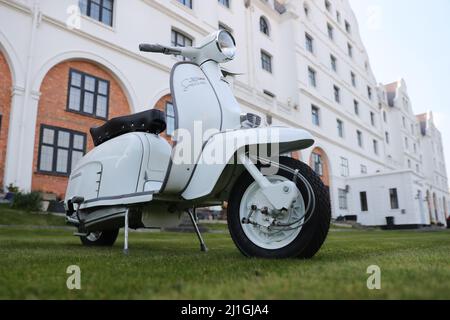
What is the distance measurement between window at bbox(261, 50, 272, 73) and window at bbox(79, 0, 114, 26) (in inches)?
403

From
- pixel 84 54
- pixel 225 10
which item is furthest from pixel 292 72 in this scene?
pixel 84 54

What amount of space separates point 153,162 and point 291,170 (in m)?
1.39

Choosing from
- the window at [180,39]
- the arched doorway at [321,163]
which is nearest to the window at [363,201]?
the arched doorway at [321,163]

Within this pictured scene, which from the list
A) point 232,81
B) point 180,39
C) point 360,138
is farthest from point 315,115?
point 180,39

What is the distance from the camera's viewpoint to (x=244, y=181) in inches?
96.3

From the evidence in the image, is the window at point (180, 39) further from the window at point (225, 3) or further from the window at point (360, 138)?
the window at point (360, 138)

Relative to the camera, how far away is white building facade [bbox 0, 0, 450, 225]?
10.4 metres

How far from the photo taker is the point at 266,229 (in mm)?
2307

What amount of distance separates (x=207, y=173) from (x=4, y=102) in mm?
9777

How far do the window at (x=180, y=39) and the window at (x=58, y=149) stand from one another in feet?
20.7

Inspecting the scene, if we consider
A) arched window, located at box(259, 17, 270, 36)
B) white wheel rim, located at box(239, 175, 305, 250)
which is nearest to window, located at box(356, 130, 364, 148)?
arched window, located at box(259, 17, 270, 36)

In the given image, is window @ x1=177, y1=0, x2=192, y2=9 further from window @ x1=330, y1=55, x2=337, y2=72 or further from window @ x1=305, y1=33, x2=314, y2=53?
window @ x1=330, y1=55, x2=337, y2=72

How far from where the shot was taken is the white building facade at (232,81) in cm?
Result: 1042

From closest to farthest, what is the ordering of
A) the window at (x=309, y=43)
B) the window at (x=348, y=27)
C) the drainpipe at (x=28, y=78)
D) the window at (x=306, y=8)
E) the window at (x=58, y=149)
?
the drainpipe at (x=28, y=78), the window at (x=58, y=149), the window at (x=309, y=43), the window at (x=306, y=8), the window at (x=348, y=27)
